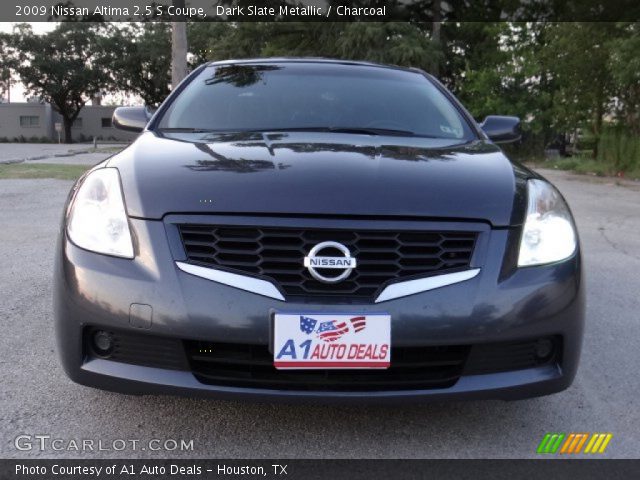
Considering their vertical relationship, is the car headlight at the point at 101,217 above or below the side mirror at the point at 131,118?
below

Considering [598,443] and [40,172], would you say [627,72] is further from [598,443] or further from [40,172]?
[598,443]

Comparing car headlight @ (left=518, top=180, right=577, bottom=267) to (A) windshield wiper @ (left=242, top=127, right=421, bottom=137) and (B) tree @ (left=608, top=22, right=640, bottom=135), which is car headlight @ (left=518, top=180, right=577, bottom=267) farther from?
(B) tree @ (left=608, top=22, right=640, bottom=135)

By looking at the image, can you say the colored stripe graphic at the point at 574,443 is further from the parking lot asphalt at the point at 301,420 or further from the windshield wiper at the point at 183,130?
the windshield wiper at the point at 183,130

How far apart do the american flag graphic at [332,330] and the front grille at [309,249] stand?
10 centimetres

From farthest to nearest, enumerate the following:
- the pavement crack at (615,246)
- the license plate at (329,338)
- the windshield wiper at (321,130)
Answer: the pavement crack at (615,246)
the windshield wiper at (321,130)
the license plate at (329,338)

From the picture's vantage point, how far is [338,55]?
84.2 ft

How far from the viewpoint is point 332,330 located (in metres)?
1.82

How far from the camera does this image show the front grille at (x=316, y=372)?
1907 mm

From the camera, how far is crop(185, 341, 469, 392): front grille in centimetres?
191

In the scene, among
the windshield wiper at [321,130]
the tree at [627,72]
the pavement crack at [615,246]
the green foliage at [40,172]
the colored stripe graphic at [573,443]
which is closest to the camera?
the colored stripe graphic at [573,443]

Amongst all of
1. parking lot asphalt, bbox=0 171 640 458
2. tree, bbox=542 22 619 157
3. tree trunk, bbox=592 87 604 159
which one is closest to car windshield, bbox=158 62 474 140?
parking lot asphalt, bbox=0 171 640 458

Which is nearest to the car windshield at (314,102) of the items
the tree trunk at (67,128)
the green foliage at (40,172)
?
the green foliage at (40,172)

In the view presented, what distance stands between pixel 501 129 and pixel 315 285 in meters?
1.96

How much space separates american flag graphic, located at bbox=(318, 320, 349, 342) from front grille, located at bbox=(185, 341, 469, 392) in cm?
15
